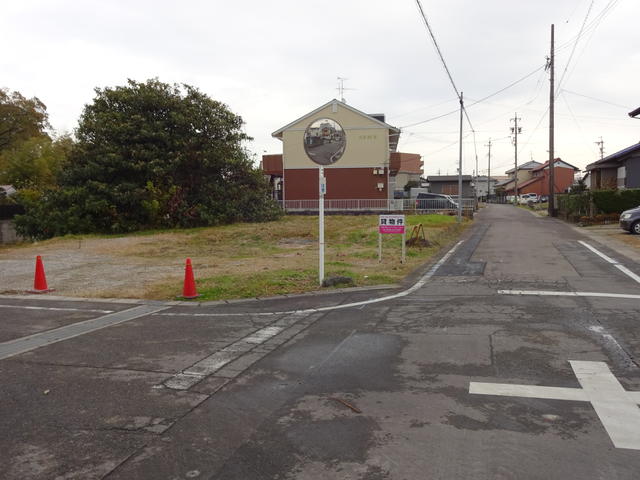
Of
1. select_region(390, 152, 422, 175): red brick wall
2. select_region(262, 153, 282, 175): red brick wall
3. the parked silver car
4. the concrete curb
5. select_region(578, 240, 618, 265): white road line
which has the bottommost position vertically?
the concrete curb

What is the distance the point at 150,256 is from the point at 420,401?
14337 millimetres

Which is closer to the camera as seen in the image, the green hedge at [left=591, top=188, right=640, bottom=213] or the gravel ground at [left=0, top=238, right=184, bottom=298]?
the gravel ground at [left=0, top=238, right=184, bottom=298]

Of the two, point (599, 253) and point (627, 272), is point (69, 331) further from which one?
point (599, 253)

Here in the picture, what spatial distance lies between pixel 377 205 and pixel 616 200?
1477 cm

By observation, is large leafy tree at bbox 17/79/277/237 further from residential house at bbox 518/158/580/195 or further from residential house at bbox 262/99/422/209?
residential house at bbox 518/158/580/195

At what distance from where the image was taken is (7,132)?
4947cm

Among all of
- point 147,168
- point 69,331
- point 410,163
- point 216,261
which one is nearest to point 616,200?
point 216,261

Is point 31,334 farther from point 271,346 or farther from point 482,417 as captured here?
point 482,417

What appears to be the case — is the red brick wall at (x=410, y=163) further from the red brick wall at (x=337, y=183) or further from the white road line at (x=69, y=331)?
the white road line at (x=69, y=331)

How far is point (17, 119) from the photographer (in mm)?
49375

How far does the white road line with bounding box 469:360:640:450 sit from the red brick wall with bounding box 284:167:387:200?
105ft

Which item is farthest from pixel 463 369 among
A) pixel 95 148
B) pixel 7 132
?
pixel 7 132

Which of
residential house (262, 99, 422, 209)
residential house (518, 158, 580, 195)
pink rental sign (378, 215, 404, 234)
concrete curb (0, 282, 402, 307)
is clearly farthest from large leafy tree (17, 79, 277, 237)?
residential house (518, 158, 580, 195)

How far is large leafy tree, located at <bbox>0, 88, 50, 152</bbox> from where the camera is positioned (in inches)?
1909
